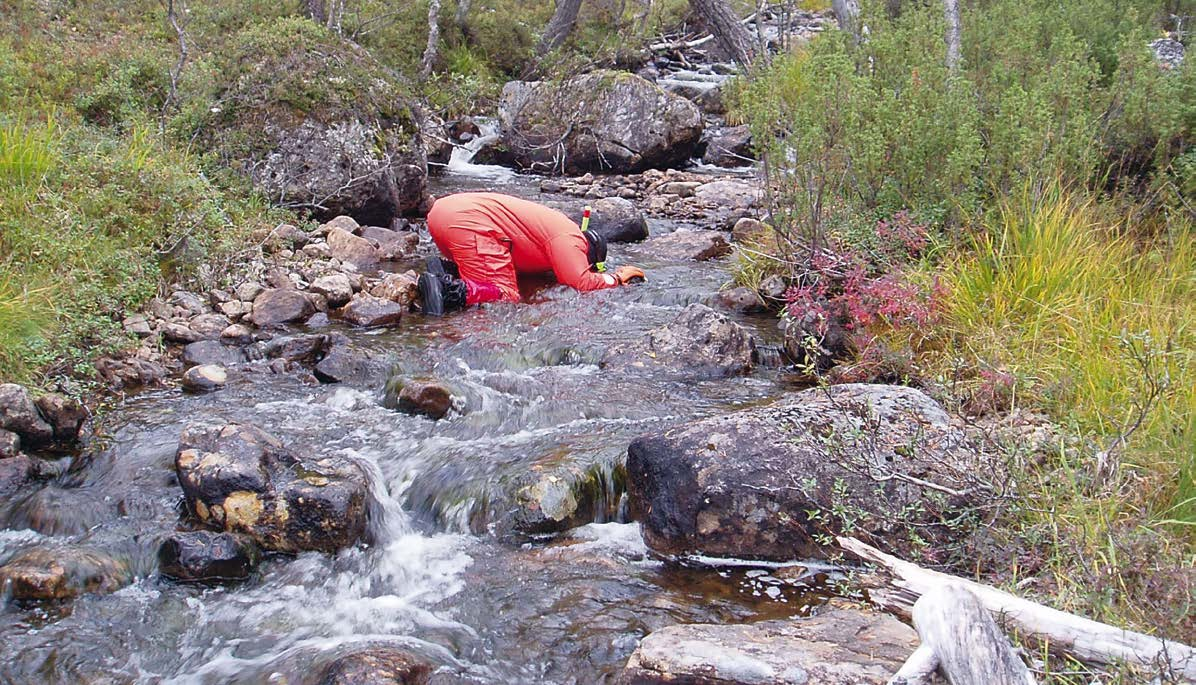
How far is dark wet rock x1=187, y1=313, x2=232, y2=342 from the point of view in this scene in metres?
6.70

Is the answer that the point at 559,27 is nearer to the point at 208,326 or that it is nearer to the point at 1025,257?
the point at 208,326

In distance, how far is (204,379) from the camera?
593 centimetres

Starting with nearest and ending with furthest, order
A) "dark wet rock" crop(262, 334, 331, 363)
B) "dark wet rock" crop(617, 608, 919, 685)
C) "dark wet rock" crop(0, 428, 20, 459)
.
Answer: "dark wet rock" crop(617, 608, 919, 685) < "dark wet rock" crop(0, 428, 20, 459) < "dark wet rock" crop(262, 334, 331, 363)

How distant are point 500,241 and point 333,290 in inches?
59.8

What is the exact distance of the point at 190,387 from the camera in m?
5.89

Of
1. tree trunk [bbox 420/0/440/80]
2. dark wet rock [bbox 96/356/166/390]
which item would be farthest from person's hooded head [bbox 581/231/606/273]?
tree trunk [bbox 420/0/440/80]

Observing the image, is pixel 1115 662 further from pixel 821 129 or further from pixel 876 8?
pixel 876 8

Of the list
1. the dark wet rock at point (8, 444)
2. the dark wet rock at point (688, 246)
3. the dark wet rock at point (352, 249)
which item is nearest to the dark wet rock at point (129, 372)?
the dark wet rock at point (8, 444)

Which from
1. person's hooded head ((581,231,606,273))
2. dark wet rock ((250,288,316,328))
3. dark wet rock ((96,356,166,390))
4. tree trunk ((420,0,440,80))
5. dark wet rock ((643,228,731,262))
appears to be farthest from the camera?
tree trunk ((420,0,440,80))

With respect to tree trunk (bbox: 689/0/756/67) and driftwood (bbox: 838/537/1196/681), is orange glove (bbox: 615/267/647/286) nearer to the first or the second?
driftwood (bbox: 838/537/1196/681)

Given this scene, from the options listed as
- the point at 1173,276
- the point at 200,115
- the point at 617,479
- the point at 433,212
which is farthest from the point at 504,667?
the point at 200,115

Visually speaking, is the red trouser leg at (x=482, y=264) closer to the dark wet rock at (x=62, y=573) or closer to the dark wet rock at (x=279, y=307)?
the dark wet rock at (x=279, y=307)

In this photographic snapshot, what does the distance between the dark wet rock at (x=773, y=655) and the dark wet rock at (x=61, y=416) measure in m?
3.73

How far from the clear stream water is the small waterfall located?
7480 mm
